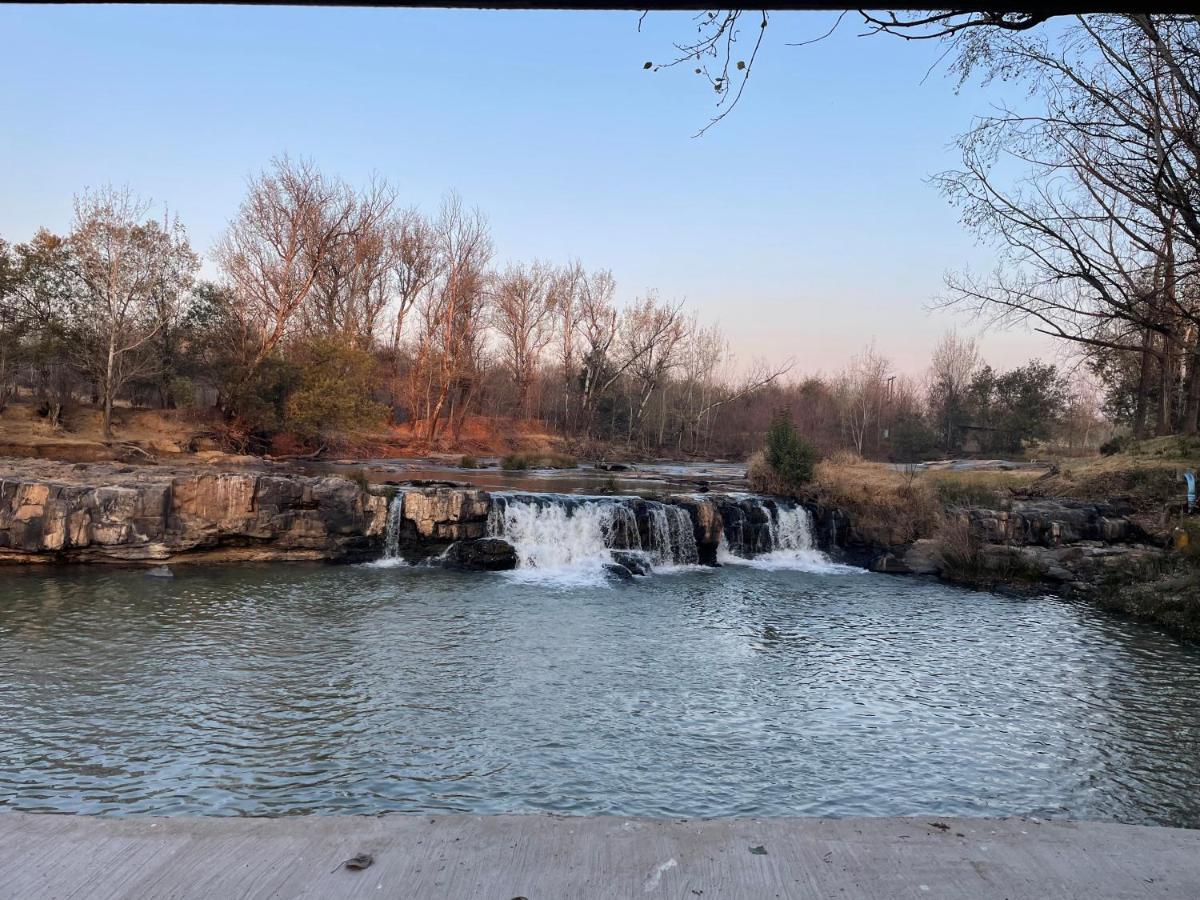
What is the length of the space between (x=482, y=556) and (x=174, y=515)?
17.8 feet

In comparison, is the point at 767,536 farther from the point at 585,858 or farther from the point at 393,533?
the point at 585,858

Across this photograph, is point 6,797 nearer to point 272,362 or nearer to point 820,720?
point 820,720

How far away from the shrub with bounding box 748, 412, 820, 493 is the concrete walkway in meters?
15.6

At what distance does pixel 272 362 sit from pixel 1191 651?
28.1 m

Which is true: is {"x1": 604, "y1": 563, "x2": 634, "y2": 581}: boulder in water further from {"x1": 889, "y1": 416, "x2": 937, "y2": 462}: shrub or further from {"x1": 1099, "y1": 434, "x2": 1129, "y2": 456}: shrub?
{"x1": 889, "y1": 416, "x2": 937, "y2": 462}: shrub

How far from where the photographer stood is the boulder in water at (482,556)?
1430cm

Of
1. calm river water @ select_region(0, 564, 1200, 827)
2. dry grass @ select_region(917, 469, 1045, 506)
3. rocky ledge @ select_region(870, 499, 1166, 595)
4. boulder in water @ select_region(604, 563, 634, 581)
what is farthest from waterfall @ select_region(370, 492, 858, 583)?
dry grass @ select_region(917, 469, 1045, 506)

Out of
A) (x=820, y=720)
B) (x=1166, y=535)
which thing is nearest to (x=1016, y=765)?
(x=820, y=720)

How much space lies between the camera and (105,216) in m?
25.7

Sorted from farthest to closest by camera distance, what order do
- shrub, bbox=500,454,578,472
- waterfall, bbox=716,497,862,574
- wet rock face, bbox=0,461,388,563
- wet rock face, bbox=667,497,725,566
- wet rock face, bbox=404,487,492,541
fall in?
shrub, bbox=500,454,578,472, waterfall, bbox=716,497,862,574, wet rock face, bbox=667,497,725,566, wet rock face, bbox=404,487,492,541, wet rock face, bbox=0,461,388,563

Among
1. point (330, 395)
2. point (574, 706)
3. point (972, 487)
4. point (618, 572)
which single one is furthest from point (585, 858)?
point (330, 395)

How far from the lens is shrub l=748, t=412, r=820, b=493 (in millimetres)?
19031

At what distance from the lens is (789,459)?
62.6 ft

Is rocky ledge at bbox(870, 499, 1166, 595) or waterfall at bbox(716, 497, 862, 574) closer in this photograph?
rocky ledge at bbox(870, 499, 1166, 595)
